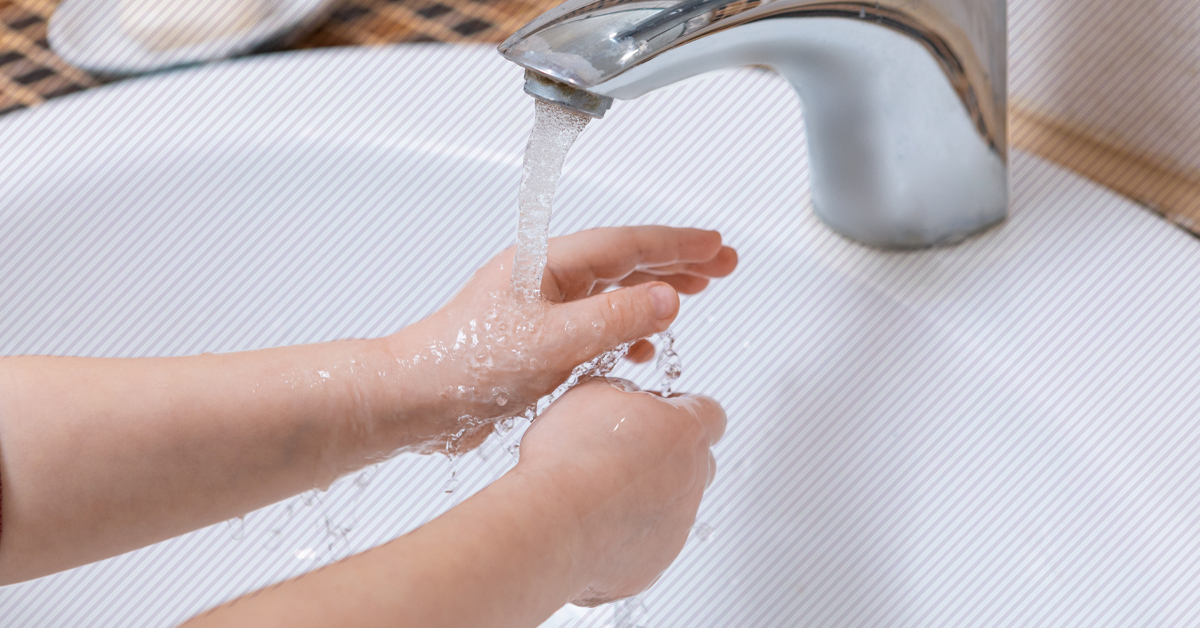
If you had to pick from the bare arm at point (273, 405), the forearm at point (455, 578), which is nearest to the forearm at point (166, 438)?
the bare arm at point (273, 405)

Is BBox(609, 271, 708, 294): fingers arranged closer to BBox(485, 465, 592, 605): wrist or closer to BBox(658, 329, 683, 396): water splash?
BBox(658, 329, 683, 396): water splash

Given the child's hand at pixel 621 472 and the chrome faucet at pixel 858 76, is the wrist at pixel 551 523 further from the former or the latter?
the chrome faucet at pixel 858 76

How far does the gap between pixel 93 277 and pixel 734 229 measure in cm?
31

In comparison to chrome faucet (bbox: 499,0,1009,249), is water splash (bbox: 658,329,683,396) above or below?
below

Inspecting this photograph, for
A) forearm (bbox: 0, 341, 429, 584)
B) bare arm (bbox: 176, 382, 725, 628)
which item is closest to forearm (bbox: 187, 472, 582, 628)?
bare arm (bbox: 176, 382, 725, 628)

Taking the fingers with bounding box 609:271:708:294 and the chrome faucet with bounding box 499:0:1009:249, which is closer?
the chrome faucet with bounding box 499:0:1009:249

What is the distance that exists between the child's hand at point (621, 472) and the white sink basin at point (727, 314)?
65mm

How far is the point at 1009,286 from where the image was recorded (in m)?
0.40

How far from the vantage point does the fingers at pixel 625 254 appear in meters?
0.42

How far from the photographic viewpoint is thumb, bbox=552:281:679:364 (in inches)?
15.3

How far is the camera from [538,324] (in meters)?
0.40

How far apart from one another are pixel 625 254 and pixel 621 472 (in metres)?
0.10

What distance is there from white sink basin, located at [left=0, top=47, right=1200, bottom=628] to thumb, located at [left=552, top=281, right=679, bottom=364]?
8cm

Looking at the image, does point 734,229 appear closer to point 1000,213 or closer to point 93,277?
point 1000,213
